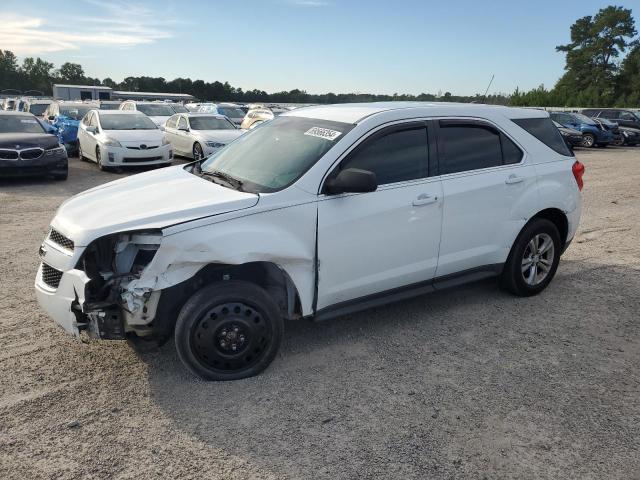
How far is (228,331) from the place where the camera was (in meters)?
3.49

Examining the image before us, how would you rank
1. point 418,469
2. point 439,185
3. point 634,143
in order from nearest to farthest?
point 418,469, point 439,185, point 634,143

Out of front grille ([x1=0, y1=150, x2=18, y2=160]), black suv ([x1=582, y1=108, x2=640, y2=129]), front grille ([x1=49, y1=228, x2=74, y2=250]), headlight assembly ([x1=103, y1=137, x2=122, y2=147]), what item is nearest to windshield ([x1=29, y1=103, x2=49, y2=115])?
headlight assembly ([x1=103, y1=137, x2=122, y2=147])

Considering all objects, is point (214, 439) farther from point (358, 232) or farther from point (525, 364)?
point (525, 364)

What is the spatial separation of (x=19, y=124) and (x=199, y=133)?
4790mm

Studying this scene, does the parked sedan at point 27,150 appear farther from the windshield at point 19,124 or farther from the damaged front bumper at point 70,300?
the damaged front bumper at point 70,300

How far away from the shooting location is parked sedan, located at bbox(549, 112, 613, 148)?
2434 centimetres

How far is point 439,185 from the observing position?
4262 mm

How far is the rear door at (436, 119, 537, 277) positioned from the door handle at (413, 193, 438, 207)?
148mm

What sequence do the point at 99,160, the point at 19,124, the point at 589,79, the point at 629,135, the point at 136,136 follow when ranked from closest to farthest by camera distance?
the point at 19,124, the point at 136,136, the point at 99,160, the point at 629,135, the point at 589,79

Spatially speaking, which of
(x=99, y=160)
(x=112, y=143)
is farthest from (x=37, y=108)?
(x=112, y=143)

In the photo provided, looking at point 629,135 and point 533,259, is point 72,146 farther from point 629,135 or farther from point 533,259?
point 629,135

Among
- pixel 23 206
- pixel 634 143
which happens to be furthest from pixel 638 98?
pixel 23 206

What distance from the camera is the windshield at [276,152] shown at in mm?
3842

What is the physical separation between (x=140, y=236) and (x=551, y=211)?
3.81 metres
